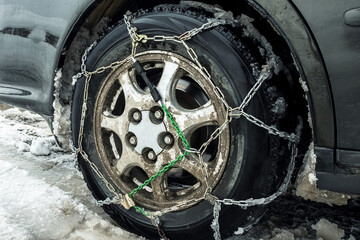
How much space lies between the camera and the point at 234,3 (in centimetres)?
138

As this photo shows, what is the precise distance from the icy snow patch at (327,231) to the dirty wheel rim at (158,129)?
1.91 ft

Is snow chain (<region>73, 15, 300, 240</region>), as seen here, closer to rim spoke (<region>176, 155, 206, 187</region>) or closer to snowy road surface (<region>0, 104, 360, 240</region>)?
rim spoke (<region>176, 155, 206, 187</region>)

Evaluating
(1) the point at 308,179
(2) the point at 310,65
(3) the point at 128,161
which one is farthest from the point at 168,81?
(1) the point at 308,179

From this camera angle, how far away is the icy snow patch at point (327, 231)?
1.46 metres

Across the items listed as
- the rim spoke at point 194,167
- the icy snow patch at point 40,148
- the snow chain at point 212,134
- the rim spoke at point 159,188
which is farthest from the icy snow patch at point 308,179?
the icy snow patch at point 40,148

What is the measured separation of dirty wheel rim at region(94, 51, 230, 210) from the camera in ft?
4.20

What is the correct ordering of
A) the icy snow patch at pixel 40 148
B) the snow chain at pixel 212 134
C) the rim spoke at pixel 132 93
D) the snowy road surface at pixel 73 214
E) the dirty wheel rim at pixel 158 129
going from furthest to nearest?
the icy snow patch at pixel 40 148
the snowy road surface at pixel 73 214
the rim spoke at pixel 132 93
the dirty wheel rim at pixel 158 129
the snow chain at pixel 212 134

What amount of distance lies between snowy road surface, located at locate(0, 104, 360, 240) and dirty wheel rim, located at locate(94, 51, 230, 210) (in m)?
0.26

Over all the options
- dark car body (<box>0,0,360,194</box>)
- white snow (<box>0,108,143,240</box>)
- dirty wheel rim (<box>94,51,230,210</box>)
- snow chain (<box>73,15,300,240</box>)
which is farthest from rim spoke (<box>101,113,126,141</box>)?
dark car body (<box>0,0,360,194</box>)

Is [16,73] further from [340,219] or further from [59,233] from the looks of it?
[340,219]

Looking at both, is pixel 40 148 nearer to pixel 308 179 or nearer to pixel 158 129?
pixel 158 129

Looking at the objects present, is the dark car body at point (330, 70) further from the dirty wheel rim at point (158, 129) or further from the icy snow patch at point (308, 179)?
the dirty wheel rim at point (158, 129)

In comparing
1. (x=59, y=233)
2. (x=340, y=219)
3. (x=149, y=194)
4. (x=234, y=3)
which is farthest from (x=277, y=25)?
(x=59, y=233)

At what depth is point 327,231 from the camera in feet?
4.90
